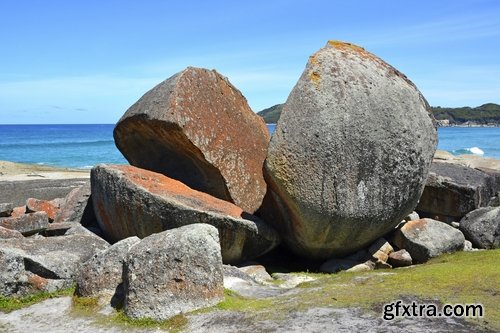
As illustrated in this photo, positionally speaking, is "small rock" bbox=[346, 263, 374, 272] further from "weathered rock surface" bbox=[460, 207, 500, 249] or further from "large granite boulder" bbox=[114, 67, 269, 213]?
"weathered rock surface" bbox=[460, 207, 500, 249]

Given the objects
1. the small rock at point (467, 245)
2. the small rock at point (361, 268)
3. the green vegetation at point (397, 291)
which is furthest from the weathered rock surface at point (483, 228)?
the small rock at point (361, 268)

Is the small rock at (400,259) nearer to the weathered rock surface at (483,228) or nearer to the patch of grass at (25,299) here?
the weathered rock surface at (483,228)

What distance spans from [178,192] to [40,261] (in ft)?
8.22

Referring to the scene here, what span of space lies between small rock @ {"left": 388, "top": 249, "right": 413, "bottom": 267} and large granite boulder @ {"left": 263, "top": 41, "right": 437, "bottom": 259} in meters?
0.56

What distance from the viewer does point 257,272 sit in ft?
30.9

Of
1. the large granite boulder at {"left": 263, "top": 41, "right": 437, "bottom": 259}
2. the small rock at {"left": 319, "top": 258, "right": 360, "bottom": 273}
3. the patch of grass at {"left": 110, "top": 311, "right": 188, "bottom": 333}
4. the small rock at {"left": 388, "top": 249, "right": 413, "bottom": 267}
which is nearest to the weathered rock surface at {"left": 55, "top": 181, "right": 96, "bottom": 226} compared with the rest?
→ the large granite boulder at {"left": 263, "top": 41, "right": 437, "bottom": 259}

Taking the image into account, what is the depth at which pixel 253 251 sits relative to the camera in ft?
32.2

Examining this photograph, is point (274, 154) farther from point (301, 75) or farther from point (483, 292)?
point (483, 292)

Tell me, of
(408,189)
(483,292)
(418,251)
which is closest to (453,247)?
(418,251)

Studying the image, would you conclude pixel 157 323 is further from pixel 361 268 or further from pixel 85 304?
pixel 361 268

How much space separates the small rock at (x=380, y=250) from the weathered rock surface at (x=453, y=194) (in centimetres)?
215

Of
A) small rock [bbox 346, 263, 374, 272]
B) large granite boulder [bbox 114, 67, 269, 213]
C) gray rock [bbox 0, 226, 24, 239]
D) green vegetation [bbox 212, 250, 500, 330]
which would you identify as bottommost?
small rock [bbox 346, 263, 374, 272]

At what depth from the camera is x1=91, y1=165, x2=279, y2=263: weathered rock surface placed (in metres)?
9.08

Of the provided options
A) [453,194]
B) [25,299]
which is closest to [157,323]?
[25,299]
